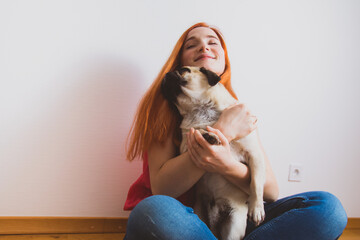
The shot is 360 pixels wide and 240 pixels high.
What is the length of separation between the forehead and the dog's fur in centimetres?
22

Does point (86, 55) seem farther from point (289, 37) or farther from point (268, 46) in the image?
point (289, 37)

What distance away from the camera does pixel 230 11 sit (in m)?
1.34

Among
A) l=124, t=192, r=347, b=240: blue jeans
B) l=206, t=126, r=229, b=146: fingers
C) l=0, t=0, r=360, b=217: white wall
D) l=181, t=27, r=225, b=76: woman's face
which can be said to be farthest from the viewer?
l=0, t=0, r=360, b=217: white wall

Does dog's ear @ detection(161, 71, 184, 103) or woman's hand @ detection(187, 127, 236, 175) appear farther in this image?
dog's ear @ detection(161, 71, 184, 103)

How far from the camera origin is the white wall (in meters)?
1.12

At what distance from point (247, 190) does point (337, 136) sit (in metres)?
1.04

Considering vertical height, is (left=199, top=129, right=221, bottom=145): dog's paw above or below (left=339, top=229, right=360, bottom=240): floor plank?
above

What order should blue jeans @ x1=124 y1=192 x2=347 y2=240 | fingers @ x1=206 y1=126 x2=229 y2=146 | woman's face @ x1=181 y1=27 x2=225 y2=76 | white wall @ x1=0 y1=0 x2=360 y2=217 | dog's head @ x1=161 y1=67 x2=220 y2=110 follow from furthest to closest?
white wall @ x1=0 y1=0 x2=360 y2=217 < woman's face @ x1=181 y1=27 x2=225 y2=76 < dog's head @ x1=161 y1=67 x2=220 y2=110 < fingers @ x1=206 y1=126 x2=229 y2=146 < blue jeans @ x1=124 y1=192 x2=347 y2=240

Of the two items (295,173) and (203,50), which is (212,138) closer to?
(203,50)

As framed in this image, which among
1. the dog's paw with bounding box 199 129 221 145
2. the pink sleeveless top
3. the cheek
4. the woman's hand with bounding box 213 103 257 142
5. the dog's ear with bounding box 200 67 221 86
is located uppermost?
the cheek

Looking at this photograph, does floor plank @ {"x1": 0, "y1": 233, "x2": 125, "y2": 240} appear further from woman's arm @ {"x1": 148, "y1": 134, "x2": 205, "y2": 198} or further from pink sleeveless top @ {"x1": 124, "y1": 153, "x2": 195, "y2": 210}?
woman's arm @ {"x1": 148, "y1": 134, "x2": 205, "y2": 198}

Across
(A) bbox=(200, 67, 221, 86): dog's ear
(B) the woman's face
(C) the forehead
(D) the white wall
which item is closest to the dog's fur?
(A) bbox=(200, 67, 221, 86): dog's ear

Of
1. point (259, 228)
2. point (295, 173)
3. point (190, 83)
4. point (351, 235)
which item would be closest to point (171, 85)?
point (190, 83)

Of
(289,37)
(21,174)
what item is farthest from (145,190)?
(289,37)
